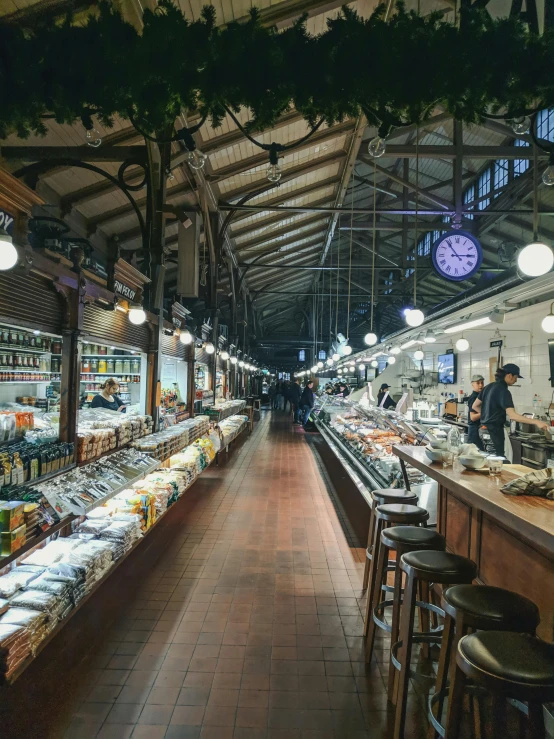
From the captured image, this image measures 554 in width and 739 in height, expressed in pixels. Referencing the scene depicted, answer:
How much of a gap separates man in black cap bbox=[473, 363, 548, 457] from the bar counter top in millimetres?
3086

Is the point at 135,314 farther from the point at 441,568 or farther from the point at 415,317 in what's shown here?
the point at 415,317

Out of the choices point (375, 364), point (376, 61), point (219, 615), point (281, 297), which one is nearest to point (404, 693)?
point (219, 615)

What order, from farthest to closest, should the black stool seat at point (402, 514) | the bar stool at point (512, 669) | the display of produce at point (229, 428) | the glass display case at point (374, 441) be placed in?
the display of produce at point (229, 428) → the glass display case at point (374, 441) → the black stool seat at point (402, 514) → the bar stool at point (512, 669)

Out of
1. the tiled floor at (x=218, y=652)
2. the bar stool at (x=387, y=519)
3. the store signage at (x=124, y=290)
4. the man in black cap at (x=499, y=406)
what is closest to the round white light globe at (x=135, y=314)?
the store signage at (x=124, y=290)

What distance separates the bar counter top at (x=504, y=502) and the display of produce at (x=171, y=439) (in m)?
2.87

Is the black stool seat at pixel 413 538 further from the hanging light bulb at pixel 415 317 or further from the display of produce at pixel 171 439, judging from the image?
the hanging light bulb at pixel 415 317

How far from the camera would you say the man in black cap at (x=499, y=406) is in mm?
6266

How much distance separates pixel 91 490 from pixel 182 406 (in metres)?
4.93

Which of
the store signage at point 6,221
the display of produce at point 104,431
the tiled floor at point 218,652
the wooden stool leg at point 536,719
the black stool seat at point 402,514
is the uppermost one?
the store signage at point 6,221

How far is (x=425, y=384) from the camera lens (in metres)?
15.2

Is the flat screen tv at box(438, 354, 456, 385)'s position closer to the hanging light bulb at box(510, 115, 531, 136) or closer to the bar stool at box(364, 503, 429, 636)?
the bar stool at box(364, 503, 429, 636)

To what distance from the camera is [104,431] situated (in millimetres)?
4301

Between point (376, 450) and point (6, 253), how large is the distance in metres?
5.09

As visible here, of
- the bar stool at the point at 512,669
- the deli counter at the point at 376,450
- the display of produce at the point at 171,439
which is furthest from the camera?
the display of produce at the point at 171,439
